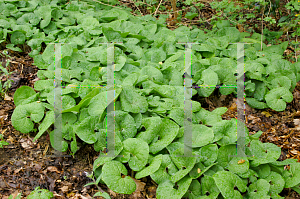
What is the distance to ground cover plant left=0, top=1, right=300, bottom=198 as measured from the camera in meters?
1.97

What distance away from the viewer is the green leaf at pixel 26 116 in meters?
2.26

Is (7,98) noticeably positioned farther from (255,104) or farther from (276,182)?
(255,104)

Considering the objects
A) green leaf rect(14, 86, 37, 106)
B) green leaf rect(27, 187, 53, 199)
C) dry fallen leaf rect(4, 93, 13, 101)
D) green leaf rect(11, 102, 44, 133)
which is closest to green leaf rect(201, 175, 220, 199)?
green leaf rect(27, 187, 53, 199)

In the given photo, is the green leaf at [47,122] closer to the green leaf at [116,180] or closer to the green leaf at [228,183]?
the green leaf at [116,180]

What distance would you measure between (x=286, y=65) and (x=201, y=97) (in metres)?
1.46

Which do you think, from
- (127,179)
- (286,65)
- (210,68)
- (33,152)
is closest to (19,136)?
(33,152)

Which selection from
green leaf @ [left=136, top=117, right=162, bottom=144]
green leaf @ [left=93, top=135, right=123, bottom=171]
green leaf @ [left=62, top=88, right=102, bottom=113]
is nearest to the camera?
green leaf @ [left=93, top=135, right=123, bottom=171]

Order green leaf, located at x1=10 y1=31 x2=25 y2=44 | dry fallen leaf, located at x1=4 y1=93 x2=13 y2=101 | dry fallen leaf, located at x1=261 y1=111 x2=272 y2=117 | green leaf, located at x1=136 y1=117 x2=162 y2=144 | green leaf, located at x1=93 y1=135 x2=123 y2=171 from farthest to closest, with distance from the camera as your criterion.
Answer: green leaf, located at x1=10 y1=31 x2=25 y2=44 → dry fallen leaf, located at x1=261 y1=111 x2=272 y2=117 → dry fallen leaf, located at x1=4 y1=93 x2=13 y2=101 → green leaf, located at x1=136 y1=117 x2=162 y2=144 → green leaf, located at x1=93 y1=135 x2=123 y2=171

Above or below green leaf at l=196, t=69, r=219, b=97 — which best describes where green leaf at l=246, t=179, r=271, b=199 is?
below

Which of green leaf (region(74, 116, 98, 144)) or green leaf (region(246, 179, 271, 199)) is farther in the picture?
green leaf (region(74, 116, 98, 144))

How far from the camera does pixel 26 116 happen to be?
90.9 inches

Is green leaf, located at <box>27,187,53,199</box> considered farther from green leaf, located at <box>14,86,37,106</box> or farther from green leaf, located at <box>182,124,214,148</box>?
green leaf, located at <box>182,124,214,148</box>

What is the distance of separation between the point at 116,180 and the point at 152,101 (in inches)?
36.3

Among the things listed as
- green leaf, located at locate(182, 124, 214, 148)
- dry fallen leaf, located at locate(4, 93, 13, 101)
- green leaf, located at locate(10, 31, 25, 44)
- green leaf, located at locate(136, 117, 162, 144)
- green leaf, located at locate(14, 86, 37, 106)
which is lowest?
green leaf, located at locate(182, 124, 214, 148)
